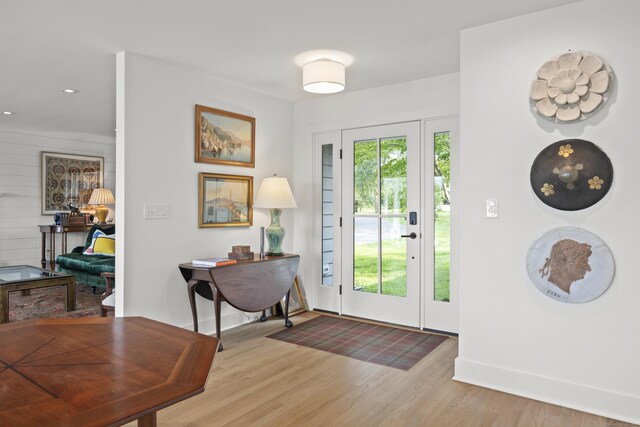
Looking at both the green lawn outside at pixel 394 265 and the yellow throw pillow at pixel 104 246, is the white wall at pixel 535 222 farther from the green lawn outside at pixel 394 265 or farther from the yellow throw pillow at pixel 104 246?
the yellow throw pillow at pixel 104 246

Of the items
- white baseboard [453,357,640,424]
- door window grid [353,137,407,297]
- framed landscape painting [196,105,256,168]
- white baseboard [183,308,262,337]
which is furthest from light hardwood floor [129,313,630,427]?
framed landscape painting [196,105,256,168]

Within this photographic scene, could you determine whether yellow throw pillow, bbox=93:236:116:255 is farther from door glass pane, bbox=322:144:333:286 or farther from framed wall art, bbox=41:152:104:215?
door glass pane, bbox=322:144:333:286

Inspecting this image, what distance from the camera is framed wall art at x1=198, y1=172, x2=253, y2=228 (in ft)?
12.2

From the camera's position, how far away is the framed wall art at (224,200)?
12.2ft

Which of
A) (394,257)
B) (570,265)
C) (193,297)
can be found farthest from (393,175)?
(193,297)

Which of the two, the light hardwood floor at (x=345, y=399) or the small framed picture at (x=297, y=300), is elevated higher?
the small framed picture at (x=297, y=300)

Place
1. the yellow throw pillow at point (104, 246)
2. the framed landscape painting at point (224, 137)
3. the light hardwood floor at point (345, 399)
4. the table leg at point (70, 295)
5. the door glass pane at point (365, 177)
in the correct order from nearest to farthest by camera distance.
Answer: the light hardwood floor at point (345, 399)
the framed landscape painting at point (224, 137)
the door glass pane at point (365, 177)
the table leg at point (70, 295)
the yellow throw pillow at point (104, 246)

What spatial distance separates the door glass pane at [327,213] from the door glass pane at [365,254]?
0.28 metres

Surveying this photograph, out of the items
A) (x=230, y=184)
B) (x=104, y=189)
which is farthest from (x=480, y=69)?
(x=104, y=189)

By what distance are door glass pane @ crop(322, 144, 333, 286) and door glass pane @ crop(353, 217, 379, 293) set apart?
0.28 m

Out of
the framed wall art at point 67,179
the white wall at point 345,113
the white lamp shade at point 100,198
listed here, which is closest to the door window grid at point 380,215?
the white wall at point 345,113

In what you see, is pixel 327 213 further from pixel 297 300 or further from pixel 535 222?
pixel 535 222

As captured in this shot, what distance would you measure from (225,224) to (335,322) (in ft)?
4.36

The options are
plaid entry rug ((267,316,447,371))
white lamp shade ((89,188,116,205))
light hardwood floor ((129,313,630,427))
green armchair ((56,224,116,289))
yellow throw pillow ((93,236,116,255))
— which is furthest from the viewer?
white lamp shade ((89,188,116,205))
